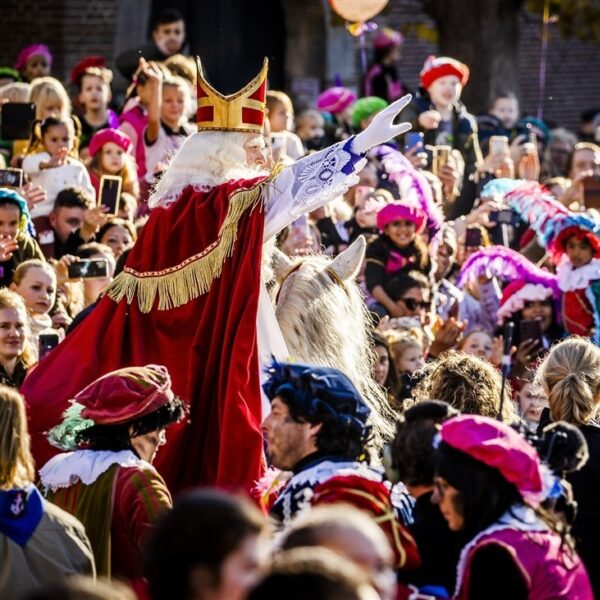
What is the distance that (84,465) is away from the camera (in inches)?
218

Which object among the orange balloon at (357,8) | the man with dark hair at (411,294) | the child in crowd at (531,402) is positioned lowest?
the child in crowd at (531,402)

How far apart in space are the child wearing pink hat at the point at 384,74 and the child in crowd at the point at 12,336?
930 centimetres

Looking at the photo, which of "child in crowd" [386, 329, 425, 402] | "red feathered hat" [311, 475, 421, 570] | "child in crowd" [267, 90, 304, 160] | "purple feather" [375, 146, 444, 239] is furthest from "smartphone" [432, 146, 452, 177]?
"red feathered hat" [311, 475, 421, 570]

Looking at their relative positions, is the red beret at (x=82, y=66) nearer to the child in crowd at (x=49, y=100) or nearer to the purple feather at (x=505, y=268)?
the child in crowd at (x=49, y=100)

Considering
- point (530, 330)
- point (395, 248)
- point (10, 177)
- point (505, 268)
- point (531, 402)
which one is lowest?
point (531, 402)

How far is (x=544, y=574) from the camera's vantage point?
4.62 m

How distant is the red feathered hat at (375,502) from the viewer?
4863mm

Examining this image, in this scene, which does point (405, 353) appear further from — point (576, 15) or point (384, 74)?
point (576, 15)

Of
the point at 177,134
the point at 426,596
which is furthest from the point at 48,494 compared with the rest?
the point at 177,134

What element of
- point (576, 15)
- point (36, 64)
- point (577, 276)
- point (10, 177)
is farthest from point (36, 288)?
point (576, 15)

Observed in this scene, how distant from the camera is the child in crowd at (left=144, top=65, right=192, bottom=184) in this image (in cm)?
1173

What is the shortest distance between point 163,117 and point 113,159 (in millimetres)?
974

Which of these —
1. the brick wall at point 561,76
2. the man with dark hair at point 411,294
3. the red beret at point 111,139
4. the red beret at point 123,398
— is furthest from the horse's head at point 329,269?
the brick wall at point 561,76

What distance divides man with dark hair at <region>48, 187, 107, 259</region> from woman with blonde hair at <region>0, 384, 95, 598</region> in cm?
530
